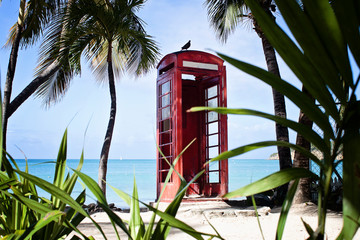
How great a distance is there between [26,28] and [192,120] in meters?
3.84

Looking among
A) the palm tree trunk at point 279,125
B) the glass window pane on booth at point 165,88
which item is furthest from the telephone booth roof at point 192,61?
the palm tree trunk at point 279,125

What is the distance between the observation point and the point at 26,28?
7.54m

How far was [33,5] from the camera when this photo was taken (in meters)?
6.82

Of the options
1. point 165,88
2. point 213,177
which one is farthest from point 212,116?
point 213,177

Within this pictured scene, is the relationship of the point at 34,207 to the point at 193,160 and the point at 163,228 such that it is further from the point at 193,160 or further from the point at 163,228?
the point at 193,160

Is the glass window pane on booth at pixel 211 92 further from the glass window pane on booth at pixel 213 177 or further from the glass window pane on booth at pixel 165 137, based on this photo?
the glass window pane on booth at pixel 213 177

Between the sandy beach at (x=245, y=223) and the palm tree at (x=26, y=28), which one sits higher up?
the palm tree at (x=26, y=28)

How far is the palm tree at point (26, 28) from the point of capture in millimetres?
6627

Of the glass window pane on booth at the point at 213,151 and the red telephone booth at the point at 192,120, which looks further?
the glass window pane on booth at the point at 213,151

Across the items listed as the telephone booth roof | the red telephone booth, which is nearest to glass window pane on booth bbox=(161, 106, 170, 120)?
the red telephone booth

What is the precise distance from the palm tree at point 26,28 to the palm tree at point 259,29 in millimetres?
3420

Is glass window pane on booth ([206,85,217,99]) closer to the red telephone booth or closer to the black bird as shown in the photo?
the red telephone booth

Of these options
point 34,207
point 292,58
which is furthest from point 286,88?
point 34,207

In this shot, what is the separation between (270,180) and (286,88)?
144 millimetres
